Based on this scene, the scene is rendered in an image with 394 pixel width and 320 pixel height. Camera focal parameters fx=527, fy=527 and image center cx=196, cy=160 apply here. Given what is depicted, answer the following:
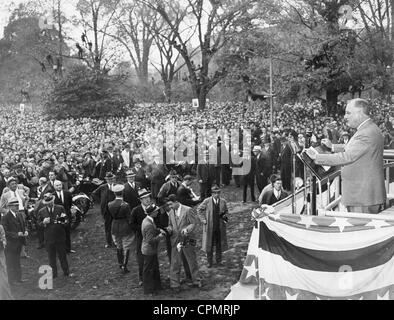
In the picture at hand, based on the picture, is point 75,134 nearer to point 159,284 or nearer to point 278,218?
point 159,284

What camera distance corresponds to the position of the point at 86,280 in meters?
8.84

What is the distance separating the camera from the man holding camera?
27.1 ft

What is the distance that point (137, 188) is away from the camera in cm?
1114

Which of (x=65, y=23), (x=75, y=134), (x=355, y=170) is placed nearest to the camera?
(x=355, y=170)

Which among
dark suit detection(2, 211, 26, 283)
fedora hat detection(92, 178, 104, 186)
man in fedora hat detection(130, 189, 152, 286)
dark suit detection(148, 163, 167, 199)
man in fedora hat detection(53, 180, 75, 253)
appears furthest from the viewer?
fedora hat detection(92, 178, 104, 186)

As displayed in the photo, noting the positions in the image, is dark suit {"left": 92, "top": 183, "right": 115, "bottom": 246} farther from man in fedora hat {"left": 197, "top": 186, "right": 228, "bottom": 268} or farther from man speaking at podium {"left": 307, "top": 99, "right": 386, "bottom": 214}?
man speaking at podium {"left": 307, "top": 99, "right": 386, "bottom": 214}

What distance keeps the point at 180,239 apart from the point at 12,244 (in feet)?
9.37

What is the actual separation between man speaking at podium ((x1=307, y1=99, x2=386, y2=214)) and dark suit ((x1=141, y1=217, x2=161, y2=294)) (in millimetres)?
3673

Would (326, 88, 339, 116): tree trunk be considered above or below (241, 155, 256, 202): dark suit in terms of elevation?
above

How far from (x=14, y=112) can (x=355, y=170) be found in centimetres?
3573

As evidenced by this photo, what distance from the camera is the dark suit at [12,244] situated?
8.73 m

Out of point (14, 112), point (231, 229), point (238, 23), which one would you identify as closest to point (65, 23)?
point (14, 112)

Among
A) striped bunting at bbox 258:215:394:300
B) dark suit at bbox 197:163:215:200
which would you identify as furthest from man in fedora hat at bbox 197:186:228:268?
dark suit at bbox 197:163:215:200

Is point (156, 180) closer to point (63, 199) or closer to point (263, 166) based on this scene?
point (263, 166)
